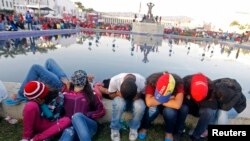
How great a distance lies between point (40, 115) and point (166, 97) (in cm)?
149

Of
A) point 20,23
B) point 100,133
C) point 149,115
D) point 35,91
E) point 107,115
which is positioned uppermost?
point 20,23

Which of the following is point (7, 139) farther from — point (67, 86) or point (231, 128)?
point (231, 128)

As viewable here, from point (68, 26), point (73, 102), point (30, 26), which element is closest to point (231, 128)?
point (73, 102)

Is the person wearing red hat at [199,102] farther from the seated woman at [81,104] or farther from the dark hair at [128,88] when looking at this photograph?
the seated woman at [81,104]

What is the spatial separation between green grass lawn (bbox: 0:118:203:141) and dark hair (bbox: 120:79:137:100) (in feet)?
2.06

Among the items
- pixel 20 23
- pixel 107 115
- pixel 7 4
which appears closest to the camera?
pixel 107 115

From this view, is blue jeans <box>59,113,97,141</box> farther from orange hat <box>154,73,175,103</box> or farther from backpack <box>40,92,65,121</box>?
orange hat <box>154,73,175,103</box>

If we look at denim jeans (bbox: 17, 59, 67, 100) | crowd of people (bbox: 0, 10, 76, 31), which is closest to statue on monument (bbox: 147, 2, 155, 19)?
crowd of people (bbox: 0, 10, 76, 31)

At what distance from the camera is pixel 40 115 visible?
289cm

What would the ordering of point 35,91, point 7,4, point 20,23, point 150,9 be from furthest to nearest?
1. point 7,4
2. point 150,9
3. point 20,23
4. point 35,91

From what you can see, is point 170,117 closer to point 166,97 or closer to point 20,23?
point 166,97

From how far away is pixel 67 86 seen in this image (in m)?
3.37

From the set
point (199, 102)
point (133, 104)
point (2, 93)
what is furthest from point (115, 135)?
point (2, 93)

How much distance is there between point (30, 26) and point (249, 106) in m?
19.1
